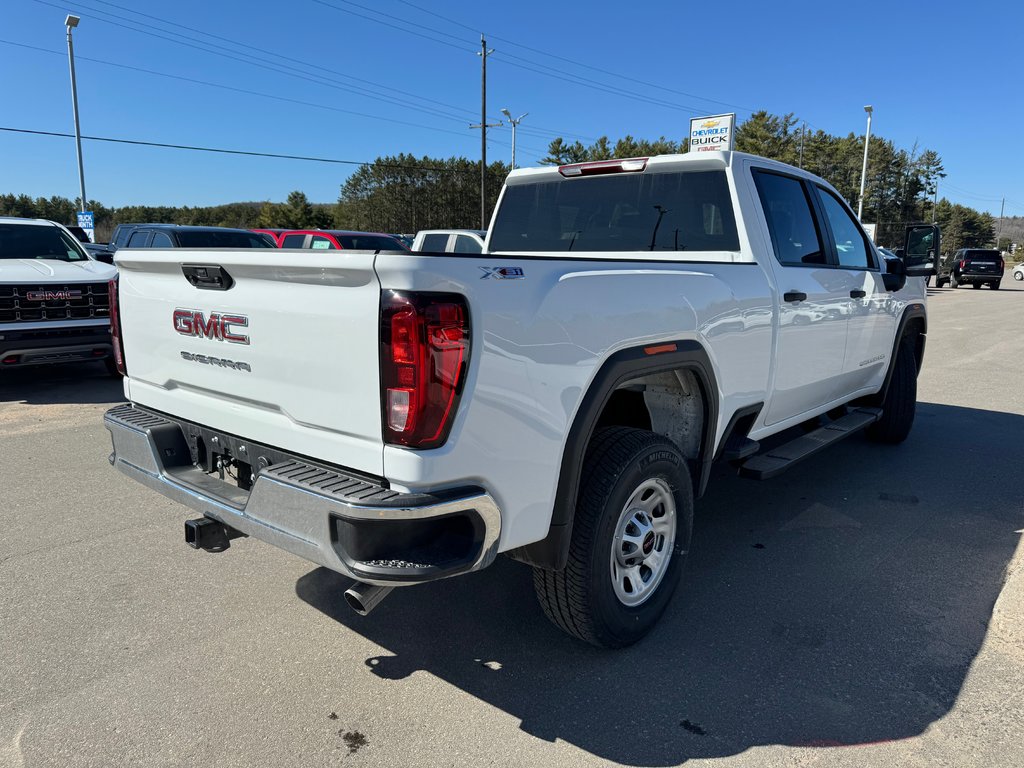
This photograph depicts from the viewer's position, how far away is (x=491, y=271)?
2.21 metres

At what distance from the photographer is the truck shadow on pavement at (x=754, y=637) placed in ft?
8.45

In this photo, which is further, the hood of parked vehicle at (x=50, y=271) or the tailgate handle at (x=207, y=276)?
the hood of parked vehicle at (x=50, y=271)

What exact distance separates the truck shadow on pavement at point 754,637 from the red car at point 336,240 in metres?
10.9

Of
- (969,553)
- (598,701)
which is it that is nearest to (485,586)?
(598,701)

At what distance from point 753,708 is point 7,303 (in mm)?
7698

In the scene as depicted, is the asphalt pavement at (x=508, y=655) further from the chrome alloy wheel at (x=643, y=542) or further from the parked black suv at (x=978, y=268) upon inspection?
the parked black suv at (x=978, y=268)

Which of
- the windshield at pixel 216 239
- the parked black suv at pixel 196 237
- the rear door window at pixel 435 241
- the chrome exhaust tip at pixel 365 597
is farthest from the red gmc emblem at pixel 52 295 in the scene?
the rear door window at pixel 435 241

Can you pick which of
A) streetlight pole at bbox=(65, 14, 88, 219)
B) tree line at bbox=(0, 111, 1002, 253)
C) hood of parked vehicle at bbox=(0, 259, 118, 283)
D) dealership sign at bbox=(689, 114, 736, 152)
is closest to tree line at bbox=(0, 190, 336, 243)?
tree line at bbox=(0, 111, 1002, 253)

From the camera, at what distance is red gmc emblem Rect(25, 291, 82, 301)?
738 centimetres

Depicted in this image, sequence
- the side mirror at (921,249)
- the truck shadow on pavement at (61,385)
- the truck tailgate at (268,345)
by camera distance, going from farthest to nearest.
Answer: the truck shadow on pavement at (61,385) < the side mirror at (921,249) < the truck tailgate at (268,345)

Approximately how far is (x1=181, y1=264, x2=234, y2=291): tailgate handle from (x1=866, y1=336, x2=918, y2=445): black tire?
17.1ft

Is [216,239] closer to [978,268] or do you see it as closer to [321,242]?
[321,242]

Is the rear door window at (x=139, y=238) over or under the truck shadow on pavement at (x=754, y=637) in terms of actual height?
over

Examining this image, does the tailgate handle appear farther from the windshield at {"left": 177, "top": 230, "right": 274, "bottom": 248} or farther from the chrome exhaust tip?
the windshield at {"left": 177, "top": 230, "right": 274, "bottom": 248}
